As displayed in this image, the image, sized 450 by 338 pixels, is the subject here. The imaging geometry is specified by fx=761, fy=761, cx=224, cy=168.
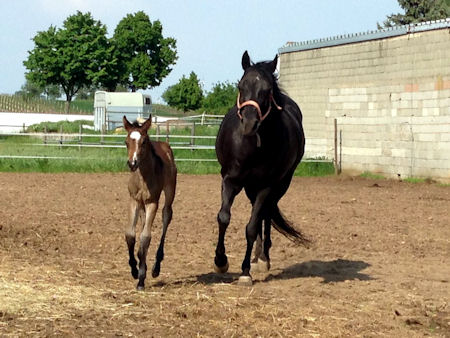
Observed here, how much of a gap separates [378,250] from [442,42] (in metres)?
12.0

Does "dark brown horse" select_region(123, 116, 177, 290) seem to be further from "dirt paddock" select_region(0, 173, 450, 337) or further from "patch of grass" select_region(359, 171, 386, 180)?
"patch of grass" select_region(359, 171, 386, 180)

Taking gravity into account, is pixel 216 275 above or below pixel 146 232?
below

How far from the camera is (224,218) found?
24.9 feet

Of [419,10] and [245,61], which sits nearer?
[245,61]

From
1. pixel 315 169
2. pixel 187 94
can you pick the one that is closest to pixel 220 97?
pixel 187 94

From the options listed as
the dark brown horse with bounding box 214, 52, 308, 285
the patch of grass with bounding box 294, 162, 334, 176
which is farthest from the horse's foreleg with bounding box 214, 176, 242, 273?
the patch of grass with bounding box 294, 162, 334, 176

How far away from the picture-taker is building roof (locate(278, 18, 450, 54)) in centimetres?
2069

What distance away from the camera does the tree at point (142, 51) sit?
221ft

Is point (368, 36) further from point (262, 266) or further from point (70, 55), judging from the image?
point (70, 55)

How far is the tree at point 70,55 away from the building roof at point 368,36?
123ft

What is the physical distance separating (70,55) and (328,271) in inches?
2236

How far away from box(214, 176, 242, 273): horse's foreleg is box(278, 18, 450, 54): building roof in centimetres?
1405

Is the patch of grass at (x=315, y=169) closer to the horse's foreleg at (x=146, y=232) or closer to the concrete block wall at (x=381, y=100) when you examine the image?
the concrete block wall at (x=381, y=100)

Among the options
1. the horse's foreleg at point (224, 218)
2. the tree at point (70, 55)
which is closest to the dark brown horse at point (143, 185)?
the horse's foreleg at point (224, 218)
